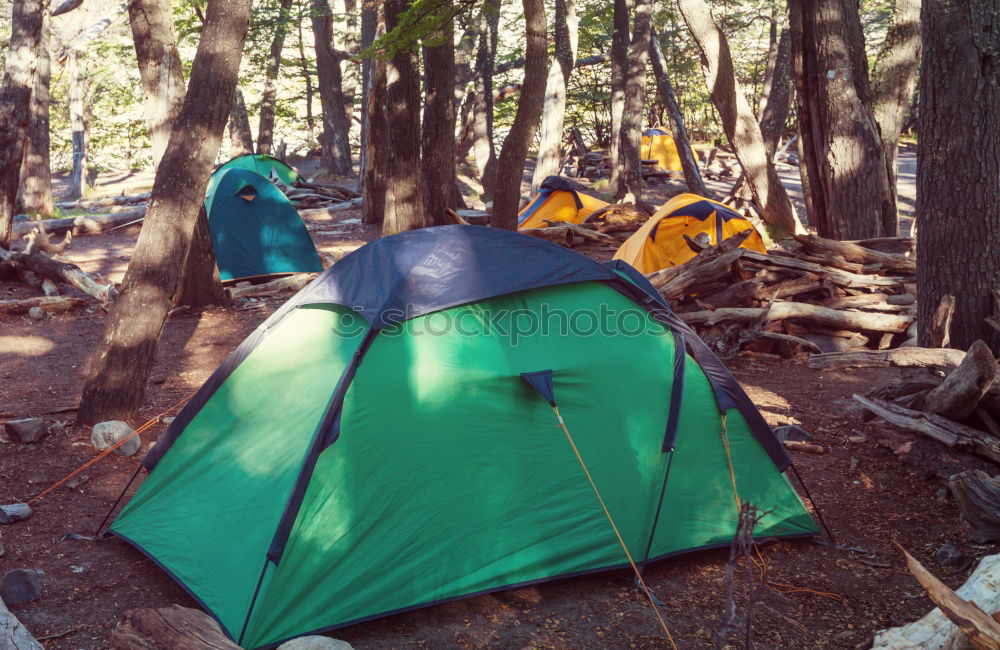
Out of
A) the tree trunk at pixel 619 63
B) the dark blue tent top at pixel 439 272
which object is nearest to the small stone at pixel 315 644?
the dark blue tent top at pixel 439 272

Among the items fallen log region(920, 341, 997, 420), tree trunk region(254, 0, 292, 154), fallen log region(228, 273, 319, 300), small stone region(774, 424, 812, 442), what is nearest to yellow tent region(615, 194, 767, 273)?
fallen log region(228, 273, 319, 300)

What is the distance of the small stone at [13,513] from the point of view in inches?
190

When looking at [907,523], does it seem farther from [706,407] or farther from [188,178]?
[188,178]

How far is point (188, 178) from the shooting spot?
6.39 metres

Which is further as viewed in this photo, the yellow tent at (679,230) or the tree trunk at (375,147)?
the tree trunk at (375,147)

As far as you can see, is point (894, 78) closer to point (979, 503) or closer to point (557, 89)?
point (979, 503)

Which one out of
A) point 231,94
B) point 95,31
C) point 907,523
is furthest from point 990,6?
point 95,31

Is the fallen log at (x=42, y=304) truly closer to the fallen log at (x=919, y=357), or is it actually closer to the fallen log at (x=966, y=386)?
the fallen log at (x=919, y=357)

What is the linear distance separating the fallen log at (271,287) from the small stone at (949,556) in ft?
24.9

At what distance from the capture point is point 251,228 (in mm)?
11125

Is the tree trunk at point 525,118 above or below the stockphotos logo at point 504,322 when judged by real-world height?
above

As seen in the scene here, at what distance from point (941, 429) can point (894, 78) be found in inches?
237

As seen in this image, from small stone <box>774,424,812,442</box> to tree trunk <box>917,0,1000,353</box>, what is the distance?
A: 127cm

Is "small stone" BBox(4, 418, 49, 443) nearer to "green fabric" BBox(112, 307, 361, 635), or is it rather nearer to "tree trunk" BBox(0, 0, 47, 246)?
"green fabric" BBox(112, 307, 361, 635)
